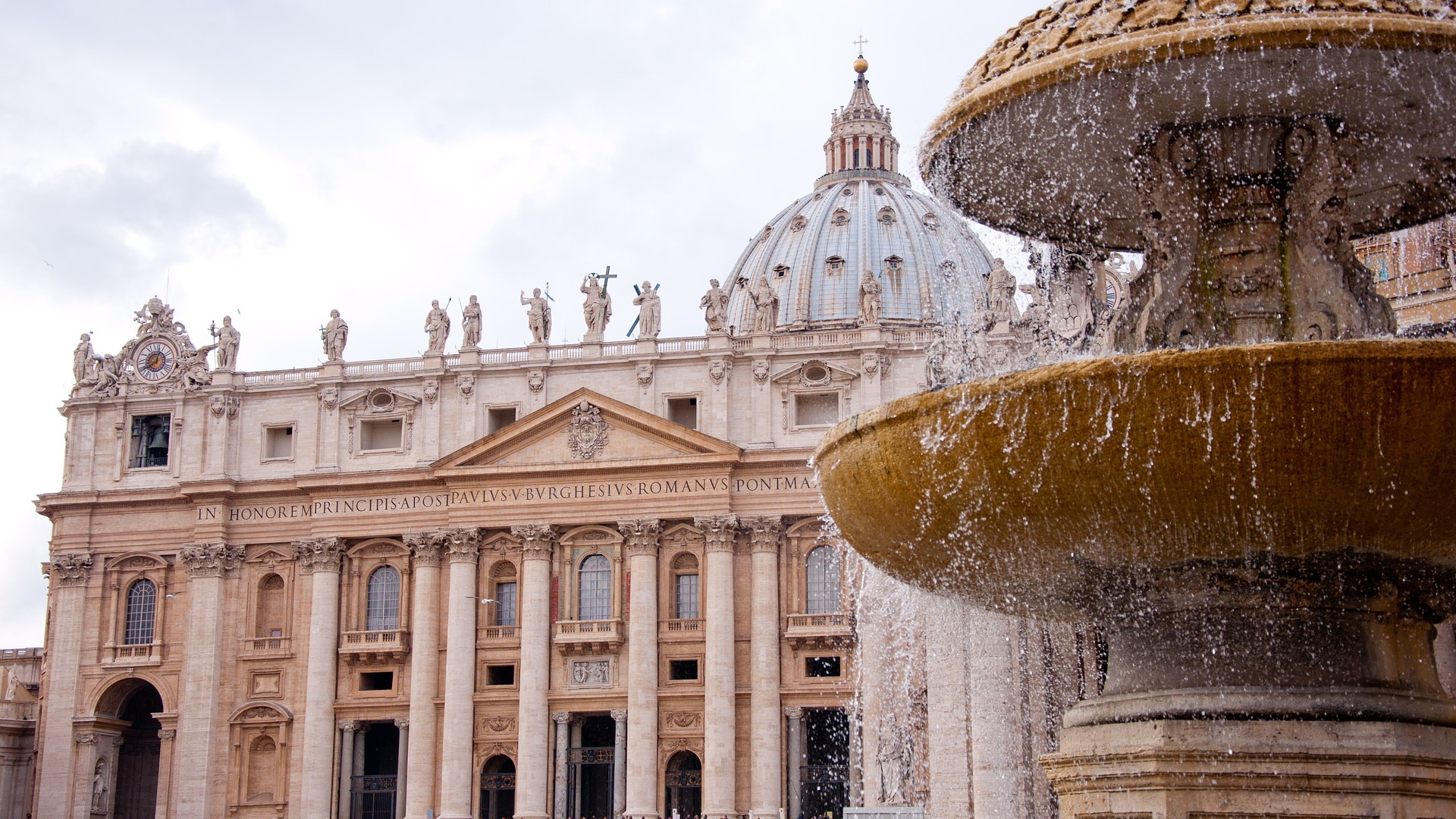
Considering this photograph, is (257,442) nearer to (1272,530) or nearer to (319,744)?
(319,744)

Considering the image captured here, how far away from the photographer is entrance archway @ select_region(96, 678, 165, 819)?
182ft

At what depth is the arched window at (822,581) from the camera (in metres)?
49.0

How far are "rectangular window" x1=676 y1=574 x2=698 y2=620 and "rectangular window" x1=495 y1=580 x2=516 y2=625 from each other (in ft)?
15.5

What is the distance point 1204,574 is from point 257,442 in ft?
153

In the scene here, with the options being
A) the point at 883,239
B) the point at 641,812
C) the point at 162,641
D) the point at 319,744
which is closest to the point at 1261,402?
the point at 641,812

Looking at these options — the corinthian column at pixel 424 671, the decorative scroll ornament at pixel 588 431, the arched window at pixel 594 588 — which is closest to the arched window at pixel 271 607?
the corinthian column at pixel 424 671

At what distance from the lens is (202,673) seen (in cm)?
5188

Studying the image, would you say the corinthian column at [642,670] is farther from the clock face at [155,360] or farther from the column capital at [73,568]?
the column capital at [73,568]

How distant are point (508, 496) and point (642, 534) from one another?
4155 millimetres

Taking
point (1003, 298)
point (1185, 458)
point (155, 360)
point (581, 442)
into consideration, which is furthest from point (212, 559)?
point (1185, 458)

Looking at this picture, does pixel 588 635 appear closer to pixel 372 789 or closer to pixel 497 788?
pixel 497 788

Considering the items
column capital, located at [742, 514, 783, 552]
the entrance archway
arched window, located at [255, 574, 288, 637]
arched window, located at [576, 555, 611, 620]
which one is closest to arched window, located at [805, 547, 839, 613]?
column capital, located at [742, 514, 783, 552]

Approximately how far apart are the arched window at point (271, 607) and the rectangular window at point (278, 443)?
359 cm

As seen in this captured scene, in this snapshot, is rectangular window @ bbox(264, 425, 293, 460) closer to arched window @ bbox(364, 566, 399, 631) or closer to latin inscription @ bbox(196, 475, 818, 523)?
latin inscription @ bbox(196, 475, 818, 523)
